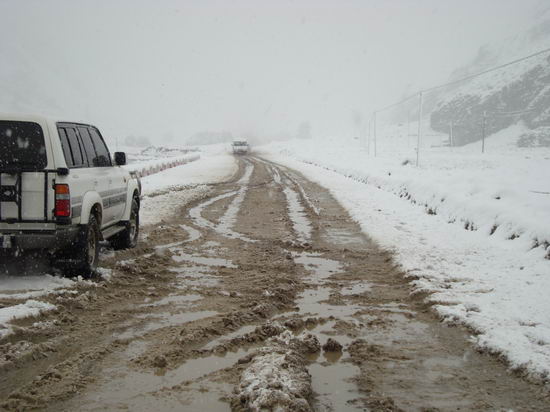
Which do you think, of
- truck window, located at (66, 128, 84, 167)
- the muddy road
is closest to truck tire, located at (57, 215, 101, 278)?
the muddy road

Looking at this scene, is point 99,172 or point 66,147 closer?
point 66,147

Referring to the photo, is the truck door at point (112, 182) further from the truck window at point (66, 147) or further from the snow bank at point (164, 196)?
the snow bank at point (164, 196)

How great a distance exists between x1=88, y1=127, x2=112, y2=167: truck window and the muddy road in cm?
165

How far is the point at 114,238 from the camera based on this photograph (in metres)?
8.30

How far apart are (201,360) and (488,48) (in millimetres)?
143362

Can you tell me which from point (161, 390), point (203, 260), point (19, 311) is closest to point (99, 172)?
point (203, 260)

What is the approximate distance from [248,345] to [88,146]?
4436mm

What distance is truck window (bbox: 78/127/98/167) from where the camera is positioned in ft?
22.6

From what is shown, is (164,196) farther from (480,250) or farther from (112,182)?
(480,250)

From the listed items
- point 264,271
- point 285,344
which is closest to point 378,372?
point 285,344

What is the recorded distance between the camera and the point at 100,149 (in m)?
7.68

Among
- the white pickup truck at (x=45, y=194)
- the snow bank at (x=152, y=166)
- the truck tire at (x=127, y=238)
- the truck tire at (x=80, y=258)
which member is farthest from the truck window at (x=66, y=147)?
the snow bank at (x=152, y=166)

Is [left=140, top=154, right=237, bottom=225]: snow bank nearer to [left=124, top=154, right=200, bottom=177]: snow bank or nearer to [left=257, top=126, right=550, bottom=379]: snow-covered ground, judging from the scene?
[left=124, top=154, right=200, bottom=177]: snow bank

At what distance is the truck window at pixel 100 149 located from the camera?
24.1 feet
